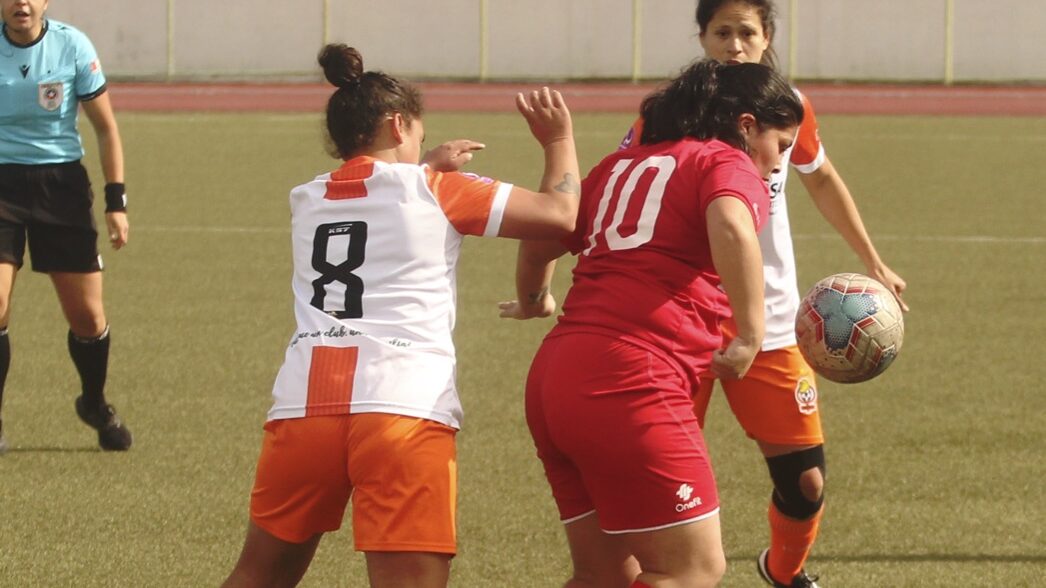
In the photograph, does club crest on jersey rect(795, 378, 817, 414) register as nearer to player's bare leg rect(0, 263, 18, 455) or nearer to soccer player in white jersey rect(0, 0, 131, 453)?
soccer player in white jersey rect(0, 0, 131, 453)

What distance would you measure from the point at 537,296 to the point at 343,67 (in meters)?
0.83

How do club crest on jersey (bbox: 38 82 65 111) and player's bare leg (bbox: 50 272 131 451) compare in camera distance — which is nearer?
club crest on jersey (bbox: 38 82 65 111)

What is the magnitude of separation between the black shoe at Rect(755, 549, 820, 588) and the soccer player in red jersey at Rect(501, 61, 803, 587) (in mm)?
1348

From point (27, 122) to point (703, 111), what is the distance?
3.89 metres

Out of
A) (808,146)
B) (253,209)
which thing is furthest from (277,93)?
(808,146)

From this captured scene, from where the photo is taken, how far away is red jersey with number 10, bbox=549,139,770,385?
3758 mm

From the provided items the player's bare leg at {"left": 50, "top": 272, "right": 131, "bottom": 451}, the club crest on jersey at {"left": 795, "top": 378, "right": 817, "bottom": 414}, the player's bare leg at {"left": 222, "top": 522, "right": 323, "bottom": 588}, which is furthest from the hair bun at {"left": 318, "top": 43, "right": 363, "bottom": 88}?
the player's bare leg at {"left": 50, "top": 272, "right": 131, "bottom": 451}

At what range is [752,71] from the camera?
3963mm

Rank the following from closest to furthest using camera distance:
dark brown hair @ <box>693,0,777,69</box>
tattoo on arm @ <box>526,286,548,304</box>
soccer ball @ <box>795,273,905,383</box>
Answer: tattoo on arm @ <box>526,286,548,304</box> < soccer ball @ <box>795,273,905,383</box> < dark brown hair @ <box>693,0,777,69</box>

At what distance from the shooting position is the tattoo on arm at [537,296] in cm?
433

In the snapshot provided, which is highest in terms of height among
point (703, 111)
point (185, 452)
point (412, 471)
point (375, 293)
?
point (703, 111)

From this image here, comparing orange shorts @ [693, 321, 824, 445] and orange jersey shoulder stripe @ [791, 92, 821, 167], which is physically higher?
orange jersey shoulder stripe @ [791, 92, 821, 167]

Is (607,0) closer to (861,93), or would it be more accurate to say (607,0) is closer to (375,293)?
(861,93)

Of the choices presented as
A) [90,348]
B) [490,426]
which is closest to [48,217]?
[90,348]
